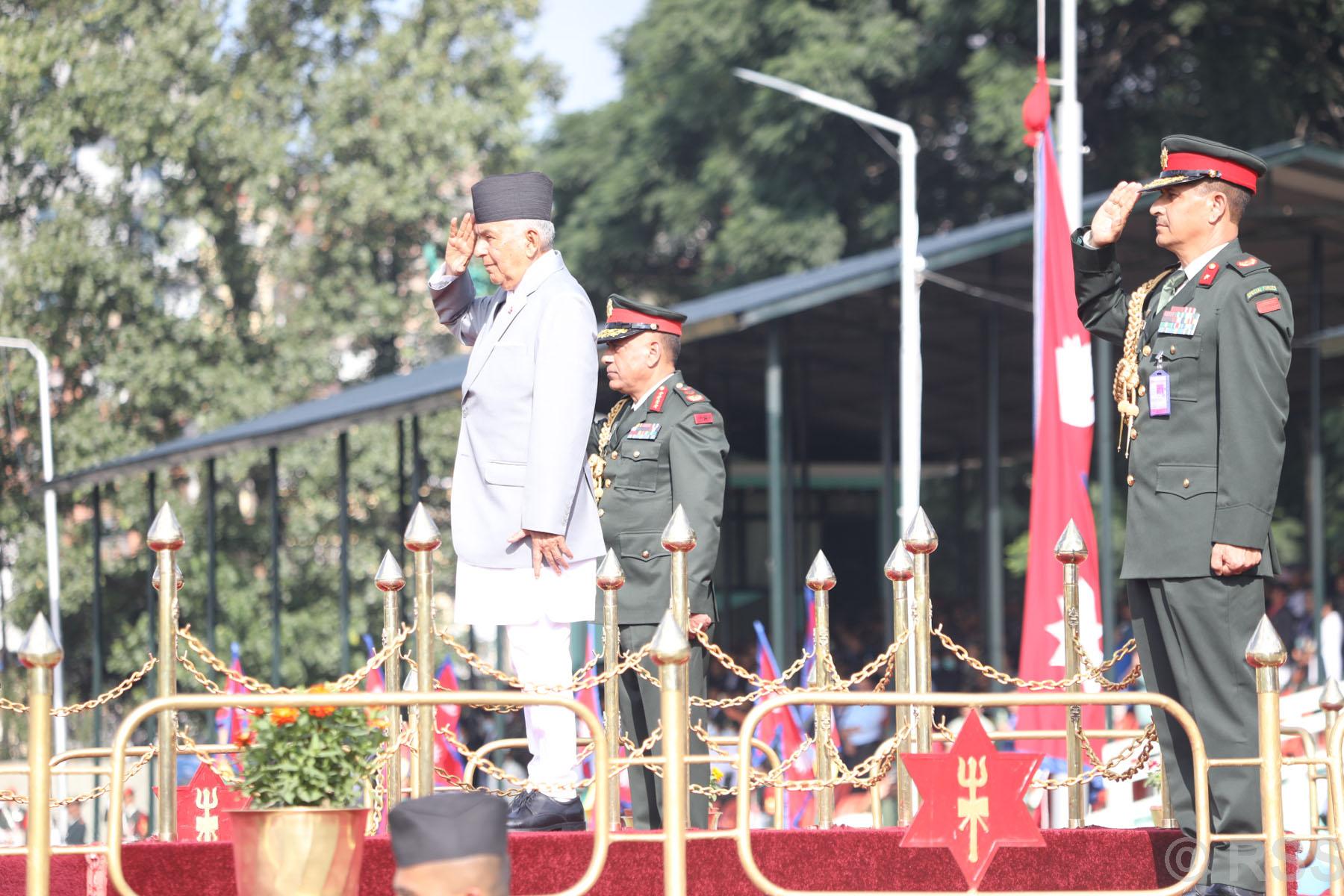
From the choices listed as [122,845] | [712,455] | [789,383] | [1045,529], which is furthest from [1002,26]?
[122,845]

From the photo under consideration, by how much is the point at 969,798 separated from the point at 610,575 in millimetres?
1708

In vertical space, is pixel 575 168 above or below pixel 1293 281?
above

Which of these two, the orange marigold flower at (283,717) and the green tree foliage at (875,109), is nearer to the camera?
the orange marigold flower at (283,717)

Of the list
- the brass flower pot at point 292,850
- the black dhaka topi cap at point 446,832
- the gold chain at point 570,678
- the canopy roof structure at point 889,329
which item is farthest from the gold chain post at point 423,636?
the canopy roof structure at point 889,329

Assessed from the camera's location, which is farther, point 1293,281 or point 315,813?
point 1293,281

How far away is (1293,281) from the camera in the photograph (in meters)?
18.0

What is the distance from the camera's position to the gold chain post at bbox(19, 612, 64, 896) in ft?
13.4

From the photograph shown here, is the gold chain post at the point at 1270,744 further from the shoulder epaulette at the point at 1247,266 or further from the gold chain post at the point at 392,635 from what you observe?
the gold chain post at the point at 392,635

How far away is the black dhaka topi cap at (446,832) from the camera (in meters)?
3.47

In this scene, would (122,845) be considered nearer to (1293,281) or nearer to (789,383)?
(1293,281)

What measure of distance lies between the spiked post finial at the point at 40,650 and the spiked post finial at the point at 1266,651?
114 inches

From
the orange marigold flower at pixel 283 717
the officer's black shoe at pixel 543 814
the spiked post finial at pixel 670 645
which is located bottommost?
the officer's black shoe at pixel 543 814

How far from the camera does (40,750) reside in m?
4.21

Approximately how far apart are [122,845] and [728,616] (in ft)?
68.6
